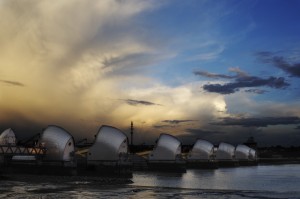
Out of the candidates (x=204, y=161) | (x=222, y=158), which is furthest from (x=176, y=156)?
(x=222, y=158)

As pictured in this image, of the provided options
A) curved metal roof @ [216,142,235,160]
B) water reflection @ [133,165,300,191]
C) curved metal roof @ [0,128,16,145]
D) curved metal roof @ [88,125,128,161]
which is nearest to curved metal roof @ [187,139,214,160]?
curved metal roof @ [216,142,235,160]

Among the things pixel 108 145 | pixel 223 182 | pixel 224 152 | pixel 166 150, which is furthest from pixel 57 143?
pixel 224 152

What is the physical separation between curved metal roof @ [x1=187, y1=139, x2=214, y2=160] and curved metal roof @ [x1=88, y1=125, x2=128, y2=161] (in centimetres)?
6863

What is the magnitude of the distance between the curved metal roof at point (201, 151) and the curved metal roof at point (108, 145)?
225ft

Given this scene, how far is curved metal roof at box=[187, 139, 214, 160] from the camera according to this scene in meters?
165

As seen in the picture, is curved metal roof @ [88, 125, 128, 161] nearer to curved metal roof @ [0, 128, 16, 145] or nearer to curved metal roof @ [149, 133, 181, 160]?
curved metal roof @ [149, 133, 181, 160]

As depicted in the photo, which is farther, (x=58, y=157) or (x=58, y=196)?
(x=58, y=157)

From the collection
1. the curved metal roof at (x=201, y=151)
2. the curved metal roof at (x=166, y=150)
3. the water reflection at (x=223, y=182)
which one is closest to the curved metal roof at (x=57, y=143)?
the water reflection at (x=223, y=182)

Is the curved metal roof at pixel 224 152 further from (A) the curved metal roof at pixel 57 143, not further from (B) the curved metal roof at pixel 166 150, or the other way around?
(A) the curved metal roof at pixel 57 143

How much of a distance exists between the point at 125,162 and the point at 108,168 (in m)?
3.79

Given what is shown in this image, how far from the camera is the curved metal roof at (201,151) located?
542 ft

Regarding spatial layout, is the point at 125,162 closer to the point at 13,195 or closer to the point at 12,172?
the point at 12,172

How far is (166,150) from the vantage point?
436ft

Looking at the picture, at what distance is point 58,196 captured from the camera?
49.1 m
